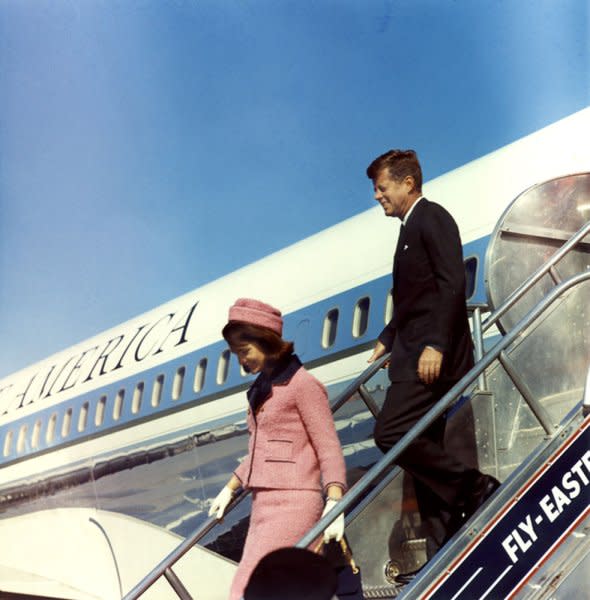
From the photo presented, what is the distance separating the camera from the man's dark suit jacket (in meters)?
3.56

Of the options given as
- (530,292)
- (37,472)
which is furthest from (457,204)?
(37,472)

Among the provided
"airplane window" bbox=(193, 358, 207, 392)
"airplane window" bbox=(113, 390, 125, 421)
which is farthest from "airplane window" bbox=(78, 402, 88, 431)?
"airplane window" bbox=(193, 358, 207, 392)

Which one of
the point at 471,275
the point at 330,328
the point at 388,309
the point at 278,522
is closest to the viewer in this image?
the point at 278,522

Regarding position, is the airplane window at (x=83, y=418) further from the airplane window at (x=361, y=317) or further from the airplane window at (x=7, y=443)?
the airplane window at (x=361, y=317)

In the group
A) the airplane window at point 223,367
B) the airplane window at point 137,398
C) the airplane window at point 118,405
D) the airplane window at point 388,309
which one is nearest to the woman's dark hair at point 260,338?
the airplane window at point 388,309

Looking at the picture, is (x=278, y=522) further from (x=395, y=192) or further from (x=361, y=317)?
(x=361, y=317)

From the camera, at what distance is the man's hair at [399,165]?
3.80 metres

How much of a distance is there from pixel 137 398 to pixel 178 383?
70cm

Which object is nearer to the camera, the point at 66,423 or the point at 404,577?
the point at 404,577

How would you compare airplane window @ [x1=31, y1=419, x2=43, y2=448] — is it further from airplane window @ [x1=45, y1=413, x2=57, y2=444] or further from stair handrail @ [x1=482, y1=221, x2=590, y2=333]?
stair handrail @ [x1=482, y1=221, x2=590, y2=333]

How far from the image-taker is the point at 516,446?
12.6ft

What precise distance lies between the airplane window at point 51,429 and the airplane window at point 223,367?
2.95m

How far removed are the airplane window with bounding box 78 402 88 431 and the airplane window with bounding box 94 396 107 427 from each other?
0.73 ft

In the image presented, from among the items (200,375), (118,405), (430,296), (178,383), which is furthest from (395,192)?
(118,405)
